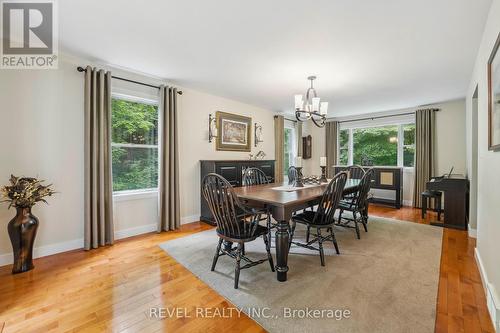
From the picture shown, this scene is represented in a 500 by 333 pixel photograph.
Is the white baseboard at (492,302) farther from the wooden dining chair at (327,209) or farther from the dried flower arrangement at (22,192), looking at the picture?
the dried flower arrangement at (22,192)

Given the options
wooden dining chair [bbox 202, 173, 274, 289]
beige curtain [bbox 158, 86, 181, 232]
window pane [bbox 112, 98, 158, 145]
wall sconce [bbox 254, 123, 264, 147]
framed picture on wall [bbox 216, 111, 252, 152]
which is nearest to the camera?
wooden dining chair [bbox 202, 173, 274, 289]

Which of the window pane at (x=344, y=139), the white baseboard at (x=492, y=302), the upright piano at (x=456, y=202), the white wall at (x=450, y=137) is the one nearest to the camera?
the white baseboard at (x=492, y=302)

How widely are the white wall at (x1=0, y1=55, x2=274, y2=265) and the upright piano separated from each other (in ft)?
15.5

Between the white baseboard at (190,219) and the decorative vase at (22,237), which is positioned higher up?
the decorative vase at (22,237)

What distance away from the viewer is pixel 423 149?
16.4 ft

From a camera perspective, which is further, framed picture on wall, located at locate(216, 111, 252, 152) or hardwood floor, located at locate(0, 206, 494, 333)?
framed picture on wall, located at locate(216, 111, 252, 152)

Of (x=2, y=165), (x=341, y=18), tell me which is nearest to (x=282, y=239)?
(x=341, y=18)

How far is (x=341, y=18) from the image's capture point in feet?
6.48

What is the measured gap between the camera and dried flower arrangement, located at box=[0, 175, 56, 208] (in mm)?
2236

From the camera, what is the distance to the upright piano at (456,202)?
142 inches

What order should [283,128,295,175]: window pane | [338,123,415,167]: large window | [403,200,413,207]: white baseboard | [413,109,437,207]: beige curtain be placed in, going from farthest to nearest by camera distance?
[283,128,295,175]: window pane
[338,123,415,167]: large window
[403,200,413,207]: white baseboard
[413,109,437,207]: beige curtain

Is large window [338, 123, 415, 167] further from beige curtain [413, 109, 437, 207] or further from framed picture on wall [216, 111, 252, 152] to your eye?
framed picture on wall [216, 111, 252, 152]

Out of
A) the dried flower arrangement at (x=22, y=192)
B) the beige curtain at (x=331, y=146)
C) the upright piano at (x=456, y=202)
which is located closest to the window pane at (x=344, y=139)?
the beige curtain at (x=331, y=146)

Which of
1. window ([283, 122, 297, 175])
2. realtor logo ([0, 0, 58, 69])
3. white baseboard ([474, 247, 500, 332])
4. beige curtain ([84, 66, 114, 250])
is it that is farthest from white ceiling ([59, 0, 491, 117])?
window ([283, 122, 297, 175])
